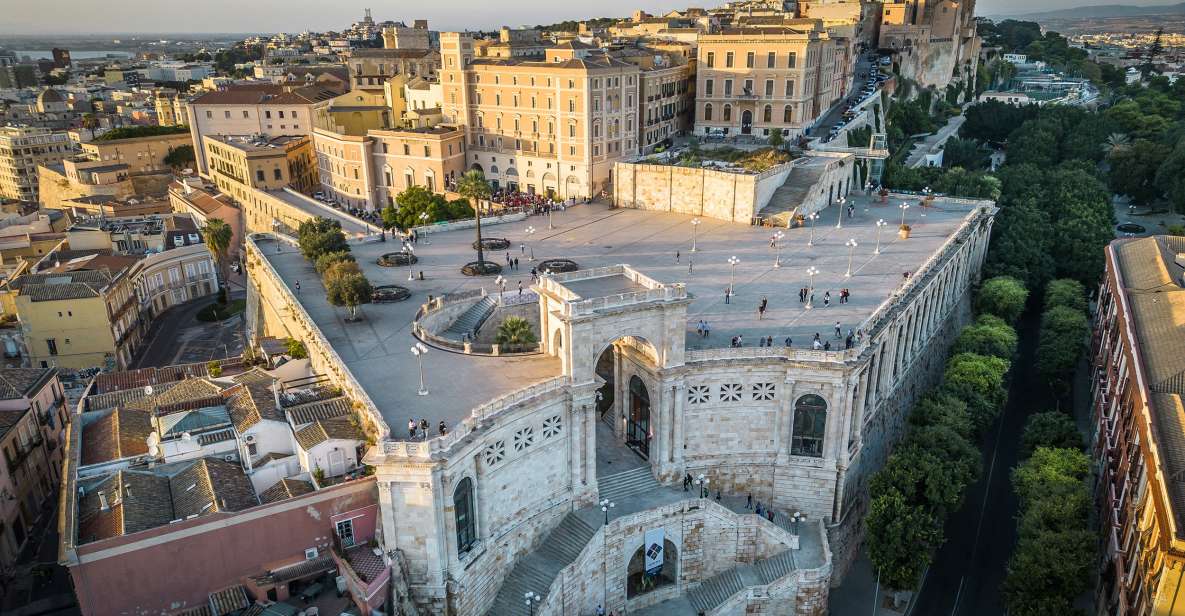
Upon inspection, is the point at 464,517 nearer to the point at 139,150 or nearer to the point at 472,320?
the point at 472,320

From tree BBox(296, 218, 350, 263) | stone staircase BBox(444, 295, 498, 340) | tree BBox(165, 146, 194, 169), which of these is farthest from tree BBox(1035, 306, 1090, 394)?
tree BBox(165, 146, 194, 169)

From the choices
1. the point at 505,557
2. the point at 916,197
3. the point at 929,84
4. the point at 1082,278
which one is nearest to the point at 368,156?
the point at 916,197

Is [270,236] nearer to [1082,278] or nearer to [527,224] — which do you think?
[527,224]

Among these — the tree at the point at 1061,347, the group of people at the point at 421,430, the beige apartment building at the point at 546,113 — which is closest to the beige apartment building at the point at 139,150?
the beige apartment building at the point at 546,113

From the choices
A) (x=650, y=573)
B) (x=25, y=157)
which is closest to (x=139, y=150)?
(x=25, y=157)

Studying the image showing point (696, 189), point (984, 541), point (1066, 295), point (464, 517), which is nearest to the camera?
point (464, 517)

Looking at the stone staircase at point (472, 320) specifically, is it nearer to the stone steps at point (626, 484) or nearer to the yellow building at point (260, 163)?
the stone steps at point (626, 484)
